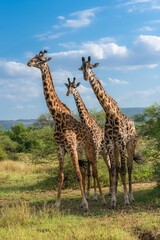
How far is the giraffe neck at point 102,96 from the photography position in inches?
386

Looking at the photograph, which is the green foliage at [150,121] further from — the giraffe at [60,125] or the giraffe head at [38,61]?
the giraffe head at [38,61]

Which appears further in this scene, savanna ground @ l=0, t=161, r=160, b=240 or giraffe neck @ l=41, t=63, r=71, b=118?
giraffe neck @ l=41, t=63, r=71, b=118

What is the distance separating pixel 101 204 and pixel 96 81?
2.73 metres

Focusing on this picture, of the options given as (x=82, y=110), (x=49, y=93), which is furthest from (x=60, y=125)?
(x=82, y=110)

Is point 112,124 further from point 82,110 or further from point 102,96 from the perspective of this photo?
point 82,110

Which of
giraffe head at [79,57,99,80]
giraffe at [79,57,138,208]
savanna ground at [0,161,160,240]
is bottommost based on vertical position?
savanna ground at [0,161,160,240]

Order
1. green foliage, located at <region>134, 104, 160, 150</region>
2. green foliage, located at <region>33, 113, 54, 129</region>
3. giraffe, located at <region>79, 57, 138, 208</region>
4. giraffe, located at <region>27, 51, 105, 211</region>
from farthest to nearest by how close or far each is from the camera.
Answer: green foliage, located at <region>33, 113, 54, 129</region> < green foliage, located at <region>134, 104, 160, 150</region> < giraffe, located at <region>79, 57, 138, 208</region> < giraffe, located at <region>27, 51, 105, 211</region>

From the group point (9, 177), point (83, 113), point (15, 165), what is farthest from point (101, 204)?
point (15, 165)

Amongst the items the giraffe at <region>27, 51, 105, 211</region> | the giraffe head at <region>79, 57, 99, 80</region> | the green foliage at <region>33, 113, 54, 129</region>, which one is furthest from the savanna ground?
the green foliage at <region>33, 113, 54, 129</region>

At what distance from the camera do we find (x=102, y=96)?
984 centimetres

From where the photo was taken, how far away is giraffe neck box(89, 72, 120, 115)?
9797 millimetres

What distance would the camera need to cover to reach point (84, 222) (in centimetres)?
762

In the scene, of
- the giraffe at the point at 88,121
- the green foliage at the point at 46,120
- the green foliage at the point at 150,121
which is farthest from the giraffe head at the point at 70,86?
the green foliage at the point at 46,120

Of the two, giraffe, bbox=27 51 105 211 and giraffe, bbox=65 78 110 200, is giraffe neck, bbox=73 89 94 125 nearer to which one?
giraffe, bbox=65 78 110 200
